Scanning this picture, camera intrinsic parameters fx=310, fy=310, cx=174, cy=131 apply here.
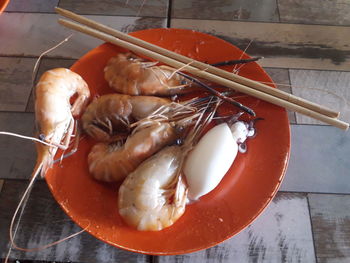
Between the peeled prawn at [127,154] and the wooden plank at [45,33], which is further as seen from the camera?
the wooden plank at [45,33]

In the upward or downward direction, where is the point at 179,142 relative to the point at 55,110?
downward

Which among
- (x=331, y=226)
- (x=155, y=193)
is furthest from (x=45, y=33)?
(x=331, y=226)

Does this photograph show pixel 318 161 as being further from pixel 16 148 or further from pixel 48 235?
pixel 16 148

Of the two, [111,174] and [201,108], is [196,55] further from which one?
[111,174]

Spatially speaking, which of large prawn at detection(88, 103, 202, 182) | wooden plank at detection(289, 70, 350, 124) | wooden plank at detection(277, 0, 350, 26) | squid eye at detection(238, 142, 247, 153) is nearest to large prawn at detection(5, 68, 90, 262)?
large prawn at detection(88, 103, 202, 182)

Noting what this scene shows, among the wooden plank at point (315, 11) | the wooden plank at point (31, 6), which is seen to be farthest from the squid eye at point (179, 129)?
the wooden plank at point (31, 6)

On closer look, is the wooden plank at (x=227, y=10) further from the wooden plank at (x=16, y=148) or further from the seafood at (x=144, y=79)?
the wooden plank at (x=16, y=148)

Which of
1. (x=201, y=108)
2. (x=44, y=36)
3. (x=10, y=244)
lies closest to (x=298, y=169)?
(x=201, y=108)
